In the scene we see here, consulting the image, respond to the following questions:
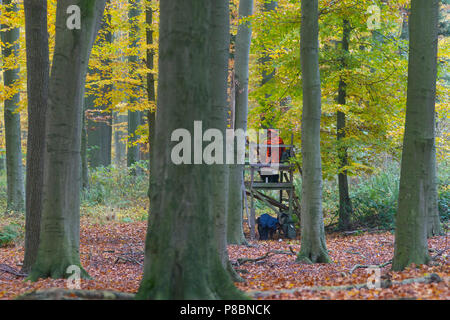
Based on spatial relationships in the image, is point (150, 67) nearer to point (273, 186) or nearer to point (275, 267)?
point (273, 186)

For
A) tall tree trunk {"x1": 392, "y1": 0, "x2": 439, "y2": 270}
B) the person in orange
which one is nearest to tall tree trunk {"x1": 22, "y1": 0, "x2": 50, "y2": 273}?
tall tree trunk {"x1": 392, "y1": 0, "x2": 439, "y2": 270}

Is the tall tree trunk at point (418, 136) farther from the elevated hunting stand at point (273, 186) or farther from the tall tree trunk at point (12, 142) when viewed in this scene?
the tall tree trunk at point (12, 142)

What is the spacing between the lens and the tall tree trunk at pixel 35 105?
7.77m

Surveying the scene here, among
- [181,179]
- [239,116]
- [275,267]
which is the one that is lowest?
[275,267]

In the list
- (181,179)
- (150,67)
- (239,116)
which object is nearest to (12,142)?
(150,67)

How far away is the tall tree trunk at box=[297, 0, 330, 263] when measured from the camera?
31.2 feet

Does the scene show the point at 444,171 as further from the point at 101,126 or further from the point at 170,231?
the point at 170,231

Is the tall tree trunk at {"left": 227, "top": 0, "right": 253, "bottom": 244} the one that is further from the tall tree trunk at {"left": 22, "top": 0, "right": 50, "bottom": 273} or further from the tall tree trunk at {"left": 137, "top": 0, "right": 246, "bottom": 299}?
the tall tree trunk at {"left": 137, "top": 0, "right": 246, "bottom": 299}

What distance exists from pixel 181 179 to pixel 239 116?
816 centimetres

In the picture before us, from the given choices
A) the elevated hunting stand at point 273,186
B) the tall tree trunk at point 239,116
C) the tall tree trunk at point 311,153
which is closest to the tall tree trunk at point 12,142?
the elevated hunting stand at point 273,186

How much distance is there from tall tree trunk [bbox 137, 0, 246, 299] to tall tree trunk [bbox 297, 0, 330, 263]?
210 inches

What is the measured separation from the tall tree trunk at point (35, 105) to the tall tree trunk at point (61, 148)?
3.31 feet

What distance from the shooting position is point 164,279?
4.30 meters

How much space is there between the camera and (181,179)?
14.2ft
